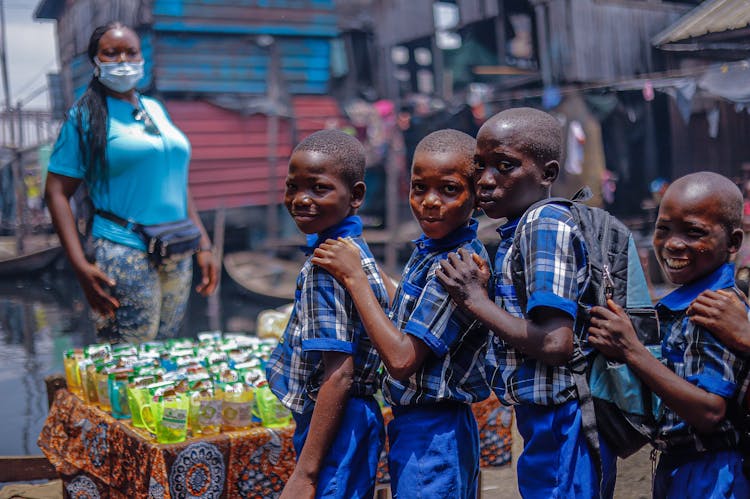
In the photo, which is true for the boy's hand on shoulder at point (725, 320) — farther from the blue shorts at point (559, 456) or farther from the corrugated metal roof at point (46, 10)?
the corrugated metal roof at point (46, 10)

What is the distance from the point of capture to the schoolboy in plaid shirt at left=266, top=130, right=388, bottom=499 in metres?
2.02

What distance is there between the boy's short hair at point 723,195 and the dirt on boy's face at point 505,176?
37 cm

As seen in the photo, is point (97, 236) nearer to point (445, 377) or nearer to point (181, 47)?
point (445, 377)

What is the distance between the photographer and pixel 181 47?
1055 centimetres

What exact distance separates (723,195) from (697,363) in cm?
42

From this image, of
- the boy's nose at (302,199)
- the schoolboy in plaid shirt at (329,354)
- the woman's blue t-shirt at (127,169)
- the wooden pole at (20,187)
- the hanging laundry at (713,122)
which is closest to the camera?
the schoolboy in plaid shirt at (329,354)

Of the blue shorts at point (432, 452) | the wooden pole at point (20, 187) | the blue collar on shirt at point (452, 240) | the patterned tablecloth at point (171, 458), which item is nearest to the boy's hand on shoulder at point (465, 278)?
the blue collar on shirt at point (452, 240)

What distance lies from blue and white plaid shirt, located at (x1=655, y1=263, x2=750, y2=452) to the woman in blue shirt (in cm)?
244

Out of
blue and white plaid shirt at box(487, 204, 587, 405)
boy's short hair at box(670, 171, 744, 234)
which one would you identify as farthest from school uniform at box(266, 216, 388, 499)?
boy's short hair at box(670, 171, 744, 234)

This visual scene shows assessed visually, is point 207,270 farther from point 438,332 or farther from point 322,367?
point 438,332

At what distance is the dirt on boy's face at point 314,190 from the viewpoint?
2.14 meters

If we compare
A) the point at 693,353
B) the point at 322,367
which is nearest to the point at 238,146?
the point at 322,367

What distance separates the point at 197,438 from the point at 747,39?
4591 mm

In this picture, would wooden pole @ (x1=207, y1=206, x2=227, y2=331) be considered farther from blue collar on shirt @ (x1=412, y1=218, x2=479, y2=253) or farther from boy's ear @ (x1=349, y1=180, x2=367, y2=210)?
blue collar on shirt @ (x1=412, y1=218, x2=479, y2=253)
